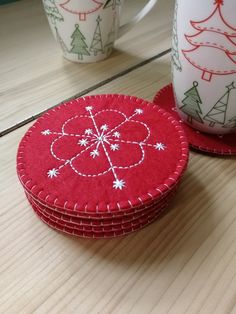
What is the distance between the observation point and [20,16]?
65cm

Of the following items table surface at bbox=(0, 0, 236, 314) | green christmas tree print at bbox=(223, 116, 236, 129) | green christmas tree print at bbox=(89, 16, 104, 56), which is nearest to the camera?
table surface at bbox=(0, 0, 236, 314)

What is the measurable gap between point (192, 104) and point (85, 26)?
20 centimetres

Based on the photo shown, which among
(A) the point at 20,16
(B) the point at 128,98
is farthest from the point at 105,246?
(A) the point at 20,16

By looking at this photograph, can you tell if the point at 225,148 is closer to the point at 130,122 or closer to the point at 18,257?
the point at 130,122

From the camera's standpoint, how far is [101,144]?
326 millimetres

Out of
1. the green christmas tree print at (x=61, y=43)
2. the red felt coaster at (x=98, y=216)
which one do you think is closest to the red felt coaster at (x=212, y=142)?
the red felt coaster at (x=98, y=216)

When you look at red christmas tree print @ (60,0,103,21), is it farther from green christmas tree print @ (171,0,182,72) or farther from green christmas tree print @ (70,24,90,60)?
green christmas tree print @ (171,0,182,72)

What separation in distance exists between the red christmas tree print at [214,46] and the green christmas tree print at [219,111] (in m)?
0.02

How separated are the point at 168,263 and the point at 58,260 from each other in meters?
0.09

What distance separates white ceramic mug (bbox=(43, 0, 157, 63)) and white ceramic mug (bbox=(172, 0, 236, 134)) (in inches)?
6.0

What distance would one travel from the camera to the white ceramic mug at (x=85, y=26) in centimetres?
46

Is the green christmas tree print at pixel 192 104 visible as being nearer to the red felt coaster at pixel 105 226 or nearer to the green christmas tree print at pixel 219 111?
the green christmas tree print at pixel 219 111

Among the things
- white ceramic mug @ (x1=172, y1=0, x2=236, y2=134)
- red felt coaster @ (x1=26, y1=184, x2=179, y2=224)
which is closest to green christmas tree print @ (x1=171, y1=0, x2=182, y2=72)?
white ceramic mug @ (x1=172, y1=0, x2=236, y2=134)

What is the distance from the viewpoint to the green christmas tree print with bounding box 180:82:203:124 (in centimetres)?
36
